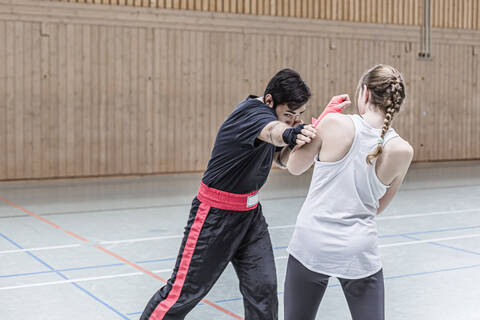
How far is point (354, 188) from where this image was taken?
2.75 metres

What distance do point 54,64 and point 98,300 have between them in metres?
8.04

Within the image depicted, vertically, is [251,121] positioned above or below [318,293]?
above

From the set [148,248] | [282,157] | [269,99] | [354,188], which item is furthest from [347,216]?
[148,248]

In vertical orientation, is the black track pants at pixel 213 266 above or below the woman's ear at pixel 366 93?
below

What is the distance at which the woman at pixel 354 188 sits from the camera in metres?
2.72

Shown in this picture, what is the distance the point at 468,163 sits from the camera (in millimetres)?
17094

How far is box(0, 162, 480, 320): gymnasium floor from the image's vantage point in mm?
5109

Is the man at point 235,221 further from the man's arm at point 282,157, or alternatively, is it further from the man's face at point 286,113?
the man's arm at point 282,157

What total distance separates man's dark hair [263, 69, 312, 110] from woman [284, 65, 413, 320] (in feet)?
1.84

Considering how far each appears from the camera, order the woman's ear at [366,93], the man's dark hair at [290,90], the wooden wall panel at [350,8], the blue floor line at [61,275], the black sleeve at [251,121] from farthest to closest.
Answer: the wooden wall panel at [350,8]
the blue floor line at [61,275]
the man's dark hair at [290,90]
the black sleeve at [251,121]
the woman's ear at [366,93]

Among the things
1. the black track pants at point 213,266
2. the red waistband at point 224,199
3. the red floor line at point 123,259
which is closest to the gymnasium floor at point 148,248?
the red floor line at point 123,259

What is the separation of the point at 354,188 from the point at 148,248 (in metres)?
4.65

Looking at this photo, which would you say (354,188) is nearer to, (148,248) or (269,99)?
(269,99)

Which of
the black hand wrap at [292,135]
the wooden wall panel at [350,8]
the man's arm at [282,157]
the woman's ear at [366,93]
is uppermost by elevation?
the wooden wall panel at [350,8]
